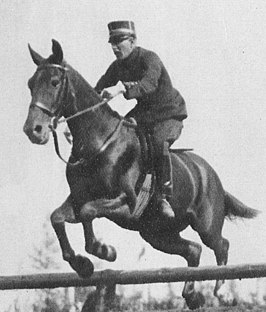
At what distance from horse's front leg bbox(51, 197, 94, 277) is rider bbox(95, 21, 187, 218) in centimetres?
94

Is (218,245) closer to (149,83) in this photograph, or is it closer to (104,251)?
(104,251)

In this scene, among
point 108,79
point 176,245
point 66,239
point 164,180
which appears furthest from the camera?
point 176,245

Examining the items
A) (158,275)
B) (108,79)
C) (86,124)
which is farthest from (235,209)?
(86,124)

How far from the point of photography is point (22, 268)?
39.2ft

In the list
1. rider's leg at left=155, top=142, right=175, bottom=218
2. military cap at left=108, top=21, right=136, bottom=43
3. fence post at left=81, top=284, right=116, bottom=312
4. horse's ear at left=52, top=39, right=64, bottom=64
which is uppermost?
military cap at left=108, top=21, right=136, bottom=43

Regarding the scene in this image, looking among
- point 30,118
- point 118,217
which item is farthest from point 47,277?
point 30,118

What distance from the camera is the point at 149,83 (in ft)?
34.1

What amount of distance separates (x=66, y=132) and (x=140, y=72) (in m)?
0.91

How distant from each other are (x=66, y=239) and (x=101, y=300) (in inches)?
28.0

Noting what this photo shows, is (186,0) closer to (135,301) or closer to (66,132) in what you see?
(66,132)

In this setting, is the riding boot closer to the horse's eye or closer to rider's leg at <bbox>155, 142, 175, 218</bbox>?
rider's leg at <bbox>155, 142, 175, 218</bbox>

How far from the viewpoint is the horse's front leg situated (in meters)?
10.1

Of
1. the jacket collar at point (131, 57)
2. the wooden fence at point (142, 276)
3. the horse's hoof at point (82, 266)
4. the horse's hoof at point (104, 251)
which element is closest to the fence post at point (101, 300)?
the wooden fence at point (142, 276)

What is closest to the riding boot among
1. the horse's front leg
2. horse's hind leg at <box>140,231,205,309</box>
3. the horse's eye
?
horse's hind leg at <box>140,231,205,309</box>
